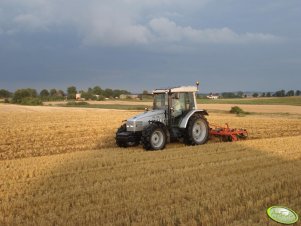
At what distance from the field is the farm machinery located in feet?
1.44

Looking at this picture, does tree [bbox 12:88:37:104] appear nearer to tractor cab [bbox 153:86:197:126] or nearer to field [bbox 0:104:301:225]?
tractor cab [bbox 153:86:197:126]

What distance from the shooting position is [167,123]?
43.3 feet

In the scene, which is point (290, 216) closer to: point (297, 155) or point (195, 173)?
point (195, 173)

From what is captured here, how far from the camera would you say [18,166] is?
33.7ft

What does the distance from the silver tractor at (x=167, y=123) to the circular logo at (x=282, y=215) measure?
6.37 meters

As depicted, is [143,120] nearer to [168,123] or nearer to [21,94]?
[168,123]

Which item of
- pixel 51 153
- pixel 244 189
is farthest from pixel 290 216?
pixel 51 153

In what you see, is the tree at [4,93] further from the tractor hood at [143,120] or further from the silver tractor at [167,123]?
the tractor hood at [143,120]

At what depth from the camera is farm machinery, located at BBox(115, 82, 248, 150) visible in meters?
12.6

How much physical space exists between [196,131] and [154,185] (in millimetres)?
6213

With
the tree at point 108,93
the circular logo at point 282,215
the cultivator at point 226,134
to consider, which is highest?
the tree at point 108,93

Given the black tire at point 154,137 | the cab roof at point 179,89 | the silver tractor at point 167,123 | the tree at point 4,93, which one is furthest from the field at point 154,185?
the tree at point 4,93

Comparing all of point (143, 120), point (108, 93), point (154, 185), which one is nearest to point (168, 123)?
point (143, 120)

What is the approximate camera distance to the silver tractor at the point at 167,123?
12.6 m
